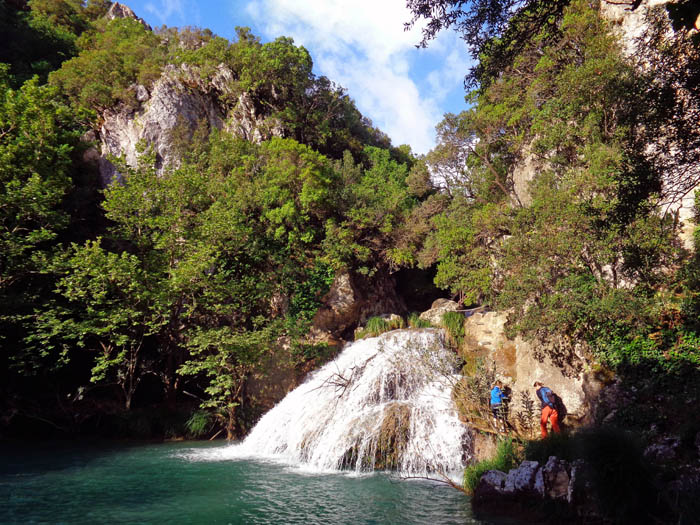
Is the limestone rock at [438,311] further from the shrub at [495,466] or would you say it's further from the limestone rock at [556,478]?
the limestone rock at [556,478]

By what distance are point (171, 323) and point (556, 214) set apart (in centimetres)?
1386

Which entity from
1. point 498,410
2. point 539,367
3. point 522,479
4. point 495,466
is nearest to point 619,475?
point 522,479

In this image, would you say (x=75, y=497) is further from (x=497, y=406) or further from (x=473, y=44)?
(x=473, y=44)

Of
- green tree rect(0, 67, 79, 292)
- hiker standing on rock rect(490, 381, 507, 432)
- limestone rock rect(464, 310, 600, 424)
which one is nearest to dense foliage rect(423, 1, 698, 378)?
limestone rock rect(464, 310, 600, 424)

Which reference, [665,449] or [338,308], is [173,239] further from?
[665,449]

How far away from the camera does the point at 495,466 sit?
816 centimetres

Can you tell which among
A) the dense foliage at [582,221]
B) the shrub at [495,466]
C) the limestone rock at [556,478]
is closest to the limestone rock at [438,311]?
the dense foliage at [582,221]

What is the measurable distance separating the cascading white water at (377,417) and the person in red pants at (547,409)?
1.90 m

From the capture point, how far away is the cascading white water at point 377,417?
394 inches

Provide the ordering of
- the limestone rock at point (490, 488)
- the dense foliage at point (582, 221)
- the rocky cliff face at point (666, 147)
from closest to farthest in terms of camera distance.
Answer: the rocky cliff face at point (666, 147), the limestone rock at point (490, 488), the dense foliage at point (582, 221)

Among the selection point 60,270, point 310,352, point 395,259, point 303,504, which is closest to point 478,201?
point 395,259

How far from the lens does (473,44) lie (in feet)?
21.7

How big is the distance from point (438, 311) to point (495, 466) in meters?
10.7

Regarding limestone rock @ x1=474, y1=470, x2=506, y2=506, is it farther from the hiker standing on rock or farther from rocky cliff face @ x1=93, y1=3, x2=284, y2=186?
rocky cliff face @ x1=93, y1=3, x2=284, y2=186
